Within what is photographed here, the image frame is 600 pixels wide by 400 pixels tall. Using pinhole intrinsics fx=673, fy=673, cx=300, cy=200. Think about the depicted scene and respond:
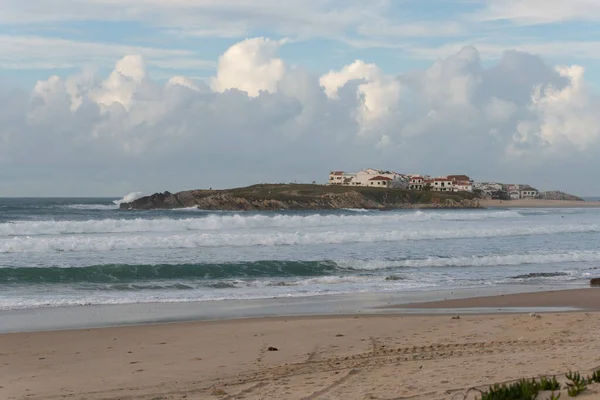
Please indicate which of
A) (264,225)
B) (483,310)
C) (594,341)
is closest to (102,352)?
(594,341)

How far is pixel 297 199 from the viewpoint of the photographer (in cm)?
10312

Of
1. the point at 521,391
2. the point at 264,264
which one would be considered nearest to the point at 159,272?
the point at 264,264

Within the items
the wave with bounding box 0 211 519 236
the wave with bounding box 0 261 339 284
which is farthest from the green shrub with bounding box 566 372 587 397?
the wave with bounding box 0 211 519 236

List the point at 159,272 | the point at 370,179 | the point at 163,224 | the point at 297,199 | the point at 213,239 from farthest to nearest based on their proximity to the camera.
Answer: the point at 370,179 → the point at 297,199 → the point at 163,224 → the point at 213,239 → the point at 159,272

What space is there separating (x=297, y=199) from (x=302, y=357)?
93445 mm

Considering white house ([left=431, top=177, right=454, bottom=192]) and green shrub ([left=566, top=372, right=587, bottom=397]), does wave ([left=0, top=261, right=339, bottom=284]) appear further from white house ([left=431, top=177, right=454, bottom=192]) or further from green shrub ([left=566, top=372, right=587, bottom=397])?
white house ([left=431, top=177, right=454, bottom=192])

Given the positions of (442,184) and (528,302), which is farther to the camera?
(442,184)

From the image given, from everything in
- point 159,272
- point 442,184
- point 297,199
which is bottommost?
point 159,272

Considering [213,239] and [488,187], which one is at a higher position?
[488,187]

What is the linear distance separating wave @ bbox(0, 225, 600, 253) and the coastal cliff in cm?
5722

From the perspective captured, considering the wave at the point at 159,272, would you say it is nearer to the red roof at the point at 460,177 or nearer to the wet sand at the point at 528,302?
the wet sand at the point at 528,302

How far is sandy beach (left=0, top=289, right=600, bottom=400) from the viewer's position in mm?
7527

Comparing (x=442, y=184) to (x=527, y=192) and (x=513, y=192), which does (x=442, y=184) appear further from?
(x=527, y=192)

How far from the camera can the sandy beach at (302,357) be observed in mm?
7527
